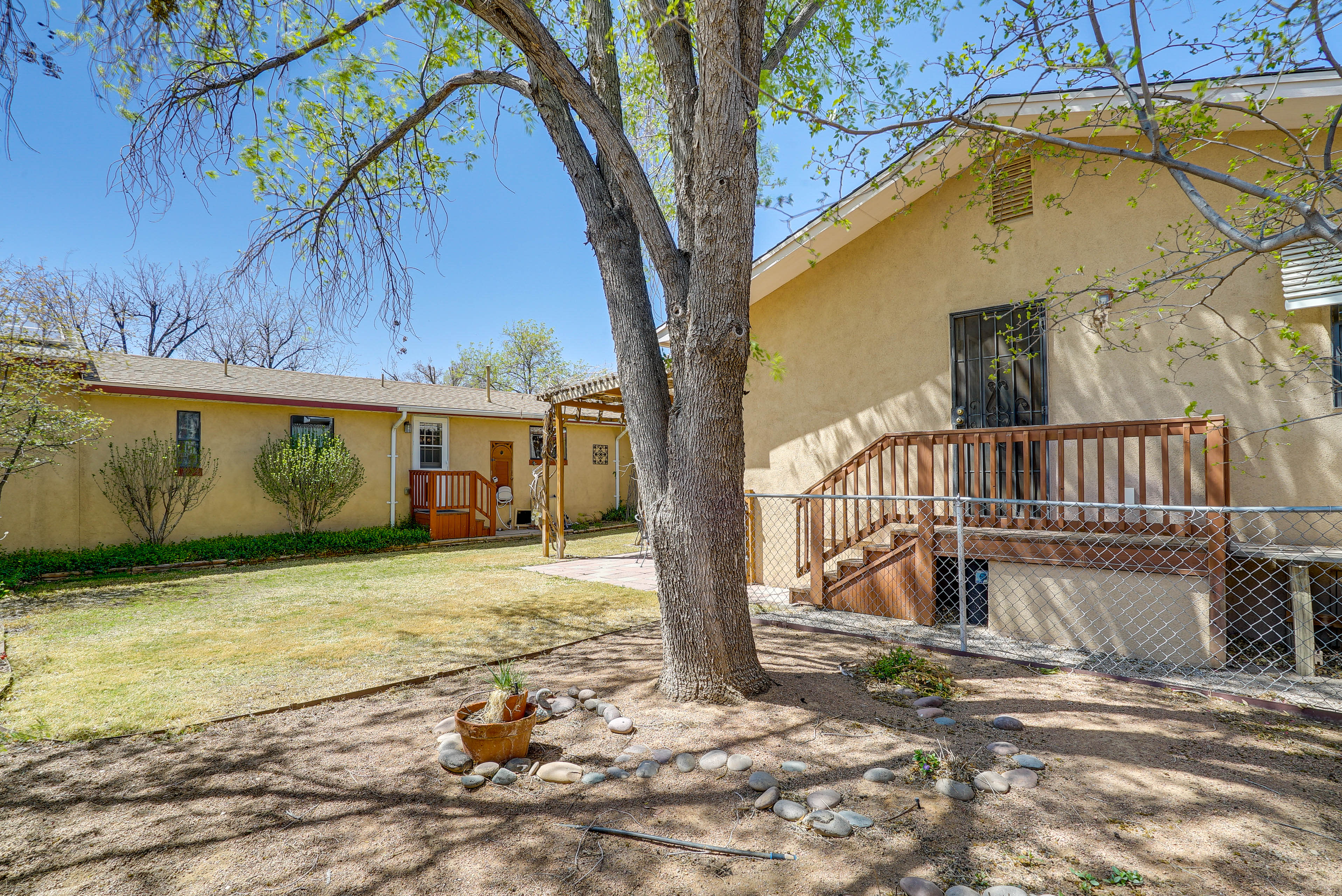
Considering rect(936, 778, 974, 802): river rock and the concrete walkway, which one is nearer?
rect(936, 778, 974, 802): river rock

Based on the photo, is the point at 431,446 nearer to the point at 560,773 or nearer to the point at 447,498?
the point at 447,498

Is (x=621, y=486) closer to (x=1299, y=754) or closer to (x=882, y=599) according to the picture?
(x=882, y=599)

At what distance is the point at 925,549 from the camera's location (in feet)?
19.1

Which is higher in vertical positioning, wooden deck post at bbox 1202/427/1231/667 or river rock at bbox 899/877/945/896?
wooden deck post at bbox 1202/427/1231/667

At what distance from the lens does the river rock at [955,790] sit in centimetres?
257

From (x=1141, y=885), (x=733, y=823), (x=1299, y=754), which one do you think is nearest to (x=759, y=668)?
(x=733, y=823)

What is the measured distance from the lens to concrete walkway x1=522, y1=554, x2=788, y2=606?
24.4 feet

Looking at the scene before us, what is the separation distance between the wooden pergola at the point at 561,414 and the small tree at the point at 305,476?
3940 millimetres

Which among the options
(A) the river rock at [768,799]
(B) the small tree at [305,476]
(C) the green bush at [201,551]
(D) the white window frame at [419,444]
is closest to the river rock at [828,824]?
(A) the river rock at [768,799]

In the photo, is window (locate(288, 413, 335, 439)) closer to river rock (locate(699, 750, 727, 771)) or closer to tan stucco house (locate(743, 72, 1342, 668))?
tan stucco house (locate(743, 72, 1342, 668))

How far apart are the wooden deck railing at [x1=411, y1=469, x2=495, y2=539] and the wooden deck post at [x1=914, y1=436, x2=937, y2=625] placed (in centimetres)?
1035

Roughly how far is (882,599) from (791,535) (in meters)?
1.69

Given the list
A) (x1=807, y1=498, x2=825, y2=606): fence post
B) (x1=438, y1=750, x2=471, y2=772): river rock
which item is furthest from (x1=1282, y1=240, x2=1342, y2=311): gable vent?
(x1=438, y1=750, x2=471, y2=772): river rock

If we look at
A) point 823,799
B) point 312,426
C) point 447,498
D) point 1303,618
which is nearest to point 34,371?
point 312,426
